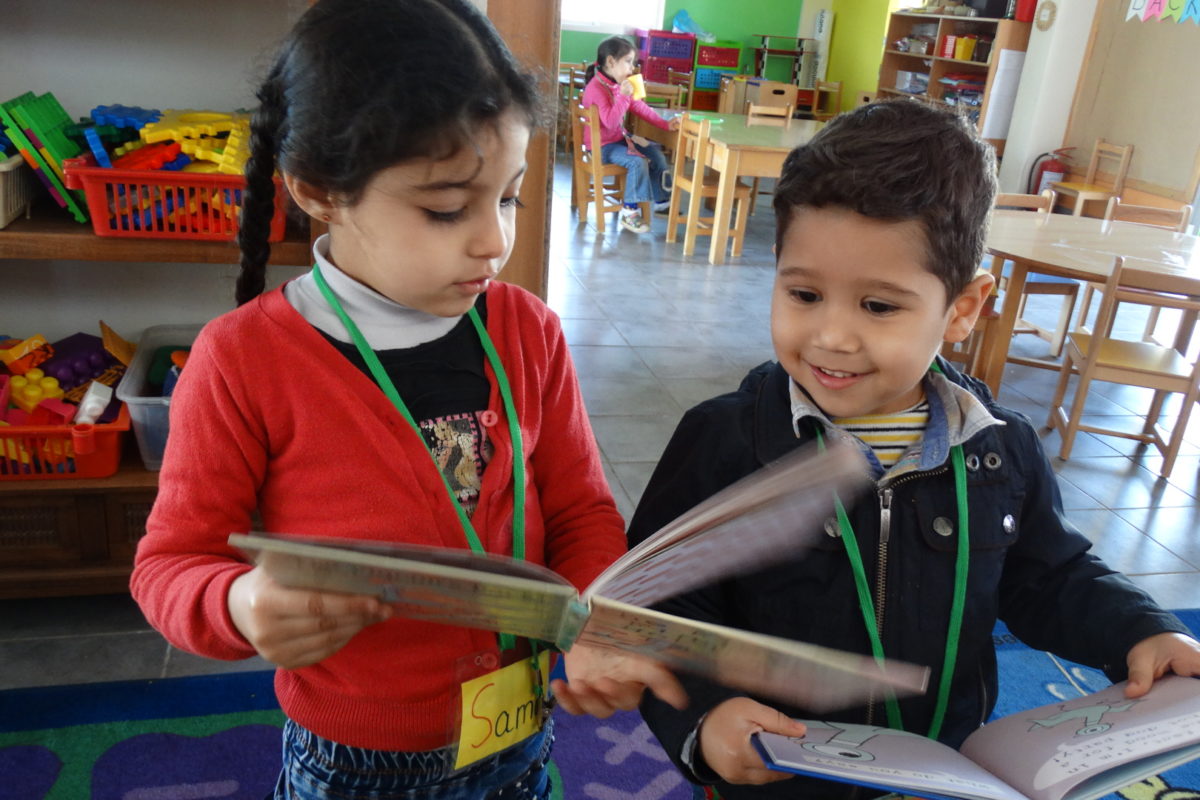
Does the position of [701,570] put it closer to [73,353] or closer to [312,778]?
[312,778]

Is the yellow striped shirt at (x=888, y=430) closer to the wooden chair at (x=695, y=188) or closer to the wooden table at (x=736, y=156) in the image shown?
the wooden table at (x=736, y=156)

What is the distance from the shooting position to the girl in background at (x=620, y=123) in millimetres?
6320

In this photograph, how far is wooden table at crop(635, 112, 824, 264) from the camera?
548 cm

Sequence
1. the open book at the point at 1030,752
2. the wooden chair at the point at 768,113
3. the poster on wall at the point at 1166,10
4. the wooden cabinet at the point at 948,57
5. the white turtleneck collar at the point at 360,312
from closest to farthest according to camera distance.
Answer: the open book at the point at 1030,752
the white turtleneck collar at the point at 360,312
the poster on wall at the point at 1166,10
the wooden chair at the point at 768,113
the wooden cabinet at the point at 948,57

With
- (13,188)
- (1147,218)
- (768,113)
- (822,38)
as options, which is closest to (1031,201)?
(1147,218)

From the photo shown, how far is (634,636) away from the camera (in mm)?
644

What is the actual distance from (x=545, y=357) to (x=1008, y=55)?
8.13 metres

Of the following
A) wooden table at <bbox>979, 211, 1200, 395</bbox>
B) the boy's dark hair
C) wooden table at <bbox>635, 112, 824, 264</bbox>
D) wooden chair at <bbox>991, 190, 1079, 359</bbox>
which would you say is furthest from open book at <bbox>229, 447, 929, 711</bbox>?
wooden table at <bbox>635, 112, 824, 264</bbox>

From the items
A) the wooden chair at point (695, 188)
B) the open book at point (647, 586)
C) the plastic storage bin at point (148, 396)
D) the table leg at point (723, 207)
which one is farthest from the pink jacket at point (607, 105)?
the open book at point (647, 586)

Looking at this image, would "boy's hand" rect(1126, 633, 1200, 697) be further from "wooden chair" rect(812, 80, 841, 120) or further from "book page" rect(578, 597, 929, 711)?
"wooden chair" rect(812, 80, 841, 120)

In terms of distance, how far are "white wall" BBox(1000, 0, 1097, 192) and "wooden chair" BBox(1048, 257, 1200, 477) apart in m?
4.78

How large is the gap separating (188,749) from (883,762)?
1.39m

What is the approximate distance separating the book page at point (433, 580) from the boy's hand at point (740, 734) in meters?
0.22

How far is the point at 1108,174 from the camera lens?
7059mm
